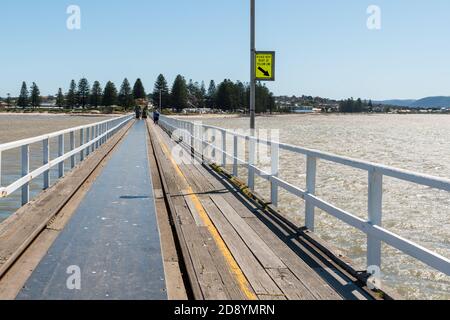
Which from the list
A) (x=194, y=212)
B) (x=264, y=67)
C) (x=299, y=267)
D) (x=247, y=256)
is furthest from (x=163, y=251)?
(x=264, y=67)

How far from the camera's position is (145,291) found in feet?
18.6

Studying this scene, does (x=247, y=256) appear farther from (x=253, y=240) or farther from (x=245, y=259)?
(x=253, y=240)

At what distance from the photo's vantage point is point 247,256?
690 centimetres

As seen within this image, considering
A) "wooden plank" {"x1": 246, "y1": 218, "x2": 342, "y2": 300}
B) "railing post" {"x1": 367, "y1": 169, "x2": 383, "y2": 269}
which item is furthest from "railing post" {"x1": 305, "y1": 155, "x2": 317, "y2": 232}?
"railing post" {"x1": 367, "y1": 169, "x2": 383, "y2": 269}

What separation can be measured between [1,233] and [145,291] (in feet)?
10.3

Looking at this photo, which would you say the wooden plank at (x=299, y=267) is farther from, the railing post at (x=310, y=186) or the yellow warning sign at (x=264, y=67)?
the yellow warning sign at (x=264, y=67)

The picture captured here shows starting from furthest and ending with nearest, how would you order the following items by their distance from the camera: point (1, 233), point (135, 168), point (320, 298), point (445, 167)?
point (445, 167) → point (135, 168) → point (1, 233) → point (320, 298)

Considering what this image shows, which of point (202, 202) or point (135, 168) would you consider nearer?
point (202, 202)

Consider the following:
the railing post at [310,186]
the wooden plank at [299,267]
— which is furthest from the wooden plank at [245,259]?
the railing post at [310,186]

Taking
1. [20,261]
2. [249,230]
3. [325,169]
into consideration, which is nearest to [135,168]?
[249,230]

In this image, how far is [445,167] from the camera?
3644 cm

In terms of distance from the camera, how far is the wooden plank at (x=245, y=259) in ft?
18.6
